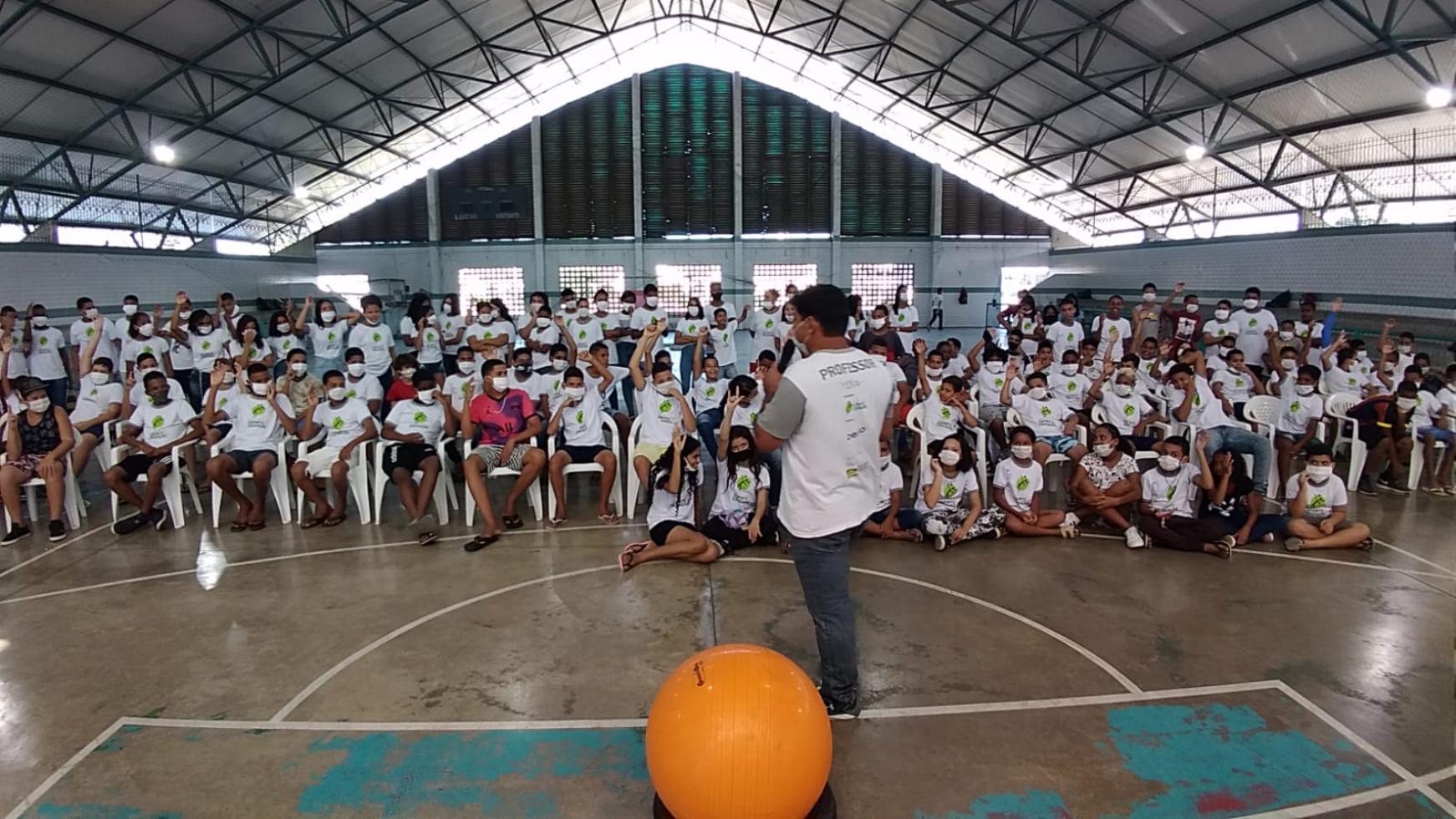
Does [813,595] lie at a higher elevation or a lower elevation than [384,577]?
higher

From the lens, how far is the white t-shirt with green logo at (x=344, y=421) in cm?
688

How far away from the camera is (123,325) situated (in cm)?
1014

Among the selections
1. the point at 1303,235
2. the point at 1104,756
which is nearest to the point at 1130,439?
the point at 1104,756

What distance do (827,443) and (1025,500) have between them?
3.69m

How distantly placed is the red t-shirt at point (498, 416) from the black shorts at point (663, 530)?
1.81m

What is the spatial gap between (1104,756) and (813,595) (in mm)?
1443

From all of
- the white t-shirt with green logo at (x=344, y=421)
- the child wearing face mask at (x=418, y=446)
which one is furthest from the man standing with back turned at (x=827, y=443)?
the white t-shirt with green logo at (x=344, y=421)

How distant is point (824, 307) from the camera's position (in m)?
3.33

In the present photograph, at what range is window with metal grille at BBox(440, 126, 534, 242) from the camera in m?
24.2

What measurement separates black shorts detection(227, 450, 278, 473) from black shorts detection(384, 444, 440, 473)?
1050 millimetres

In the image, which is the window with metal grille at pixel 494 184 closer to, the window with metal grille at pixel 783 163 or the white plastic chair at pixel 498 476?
the window with metal grille at pixel 783 163

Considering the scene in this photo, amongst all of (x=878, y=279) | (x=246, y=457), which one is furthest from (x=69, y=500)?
(x=878, y=279)

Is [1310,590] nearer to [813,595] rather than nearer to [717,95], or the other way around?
[813,595]

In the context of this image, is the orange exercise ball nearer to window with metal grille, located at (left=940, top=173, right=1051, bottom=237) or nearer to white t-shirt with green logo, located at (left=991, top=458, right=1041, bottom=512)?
white t-shirt with green logo, located at (left=991, top=458, right=1041, bottom=512)
